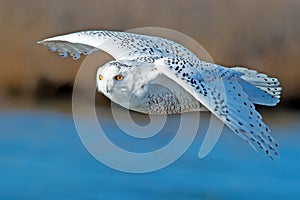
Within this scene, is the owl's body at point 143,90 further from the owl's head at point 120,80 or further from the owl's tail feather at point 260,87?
the owl's tail feather at point 260,87

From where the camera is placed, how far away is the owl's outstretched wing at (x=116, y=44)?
A: 396cm

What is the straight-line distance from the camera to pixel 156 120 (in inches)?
167

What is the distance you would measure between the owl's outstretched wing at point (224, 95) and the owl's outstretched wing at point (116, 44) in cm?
30

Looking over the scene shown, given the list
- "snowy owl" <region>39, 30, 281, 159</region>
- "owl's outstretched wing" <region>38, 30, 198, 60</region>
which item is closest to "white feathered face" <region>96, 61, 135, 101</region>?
"snowy owl" <region>39, 30, 281, 159</region>

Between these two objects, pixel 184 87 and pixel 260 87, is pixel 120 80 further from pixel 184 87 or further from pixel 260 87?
pixel 260 87

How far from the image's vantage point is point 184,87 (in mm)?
3480

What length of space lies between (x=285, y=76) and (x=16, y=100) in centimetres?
284

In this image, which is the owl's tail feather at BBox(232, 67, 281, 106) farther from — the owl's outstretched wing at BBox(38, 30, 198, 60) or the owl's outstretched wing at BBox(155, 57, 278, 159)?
the owl's outstretched wing at BBox(38, 30, 198, 60)

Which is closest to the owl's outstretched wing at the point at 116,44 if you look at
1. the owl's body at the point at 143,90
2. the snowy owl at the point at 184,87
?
the snowy owl at the point at 184,87

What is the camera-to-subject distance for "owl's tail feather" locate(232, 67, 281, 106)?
3791 millimetres

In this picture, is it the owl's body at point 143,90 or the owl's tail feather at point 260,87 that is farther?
the owl's tail feather at point 260,87

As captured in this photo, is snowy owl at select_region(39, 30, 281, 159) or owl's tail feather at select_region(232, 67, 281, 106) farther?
owl's tail feather at select_region(232, 67, 281, 106)

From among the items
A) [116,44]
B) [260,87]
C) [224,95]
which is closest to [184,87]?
[224,95]

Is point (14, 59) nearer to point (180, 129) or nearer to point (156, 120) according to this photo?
point (180, 129)
